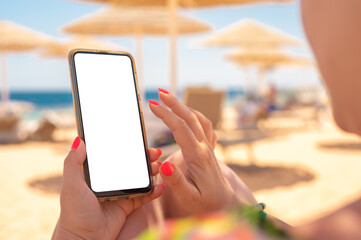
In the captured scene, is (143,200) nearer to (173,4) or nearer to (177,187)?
(177,187)

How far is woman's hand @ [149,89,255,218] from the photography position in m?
0.77

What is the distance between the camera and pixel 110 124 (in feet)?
2.91

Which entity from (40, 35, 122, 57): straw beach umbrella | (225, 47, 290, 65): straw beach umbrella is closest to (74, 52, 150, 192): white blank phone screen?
(40, 35, 122, 57): straw beach umbrella

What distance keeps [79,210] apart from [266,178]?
5.14m

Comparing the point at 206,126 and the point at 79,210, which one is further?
the point at 206,126

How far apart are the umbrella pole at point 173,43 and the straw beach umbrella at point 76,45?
6508mm

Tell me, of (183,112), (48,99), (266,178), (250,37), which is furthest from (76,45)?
(48,99)

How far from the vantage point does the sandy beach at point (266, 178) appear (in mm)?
4016

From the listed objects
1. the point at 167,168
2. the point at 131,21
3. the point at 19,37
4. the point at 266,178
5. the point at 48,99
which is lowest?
the point at 48,99

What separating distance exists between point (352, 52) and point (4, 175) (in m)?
6.32

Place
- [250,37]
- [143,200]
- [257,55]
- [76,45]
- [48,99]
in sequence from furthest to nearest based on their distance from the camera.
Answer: [48,99] → [257,55] → [76,45] → [250,37] → [143,200]

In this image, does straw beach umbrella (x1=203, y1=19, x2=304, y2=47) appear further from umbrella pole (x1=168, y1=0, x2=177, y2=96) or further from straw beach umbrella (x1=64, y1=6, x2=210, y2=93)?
umbrella pole (x1=168, y1=0, x2=177, y2=96)

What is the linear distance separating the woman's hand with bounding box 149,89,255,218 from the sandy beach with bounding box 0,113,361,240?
2.03 m

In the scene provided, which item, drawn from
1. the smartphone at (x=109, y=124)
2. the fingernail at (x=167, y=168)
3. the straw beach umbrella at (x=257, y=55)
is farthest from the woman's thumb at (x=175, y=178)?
the straw beach umbrella at (x=257, y=55)
